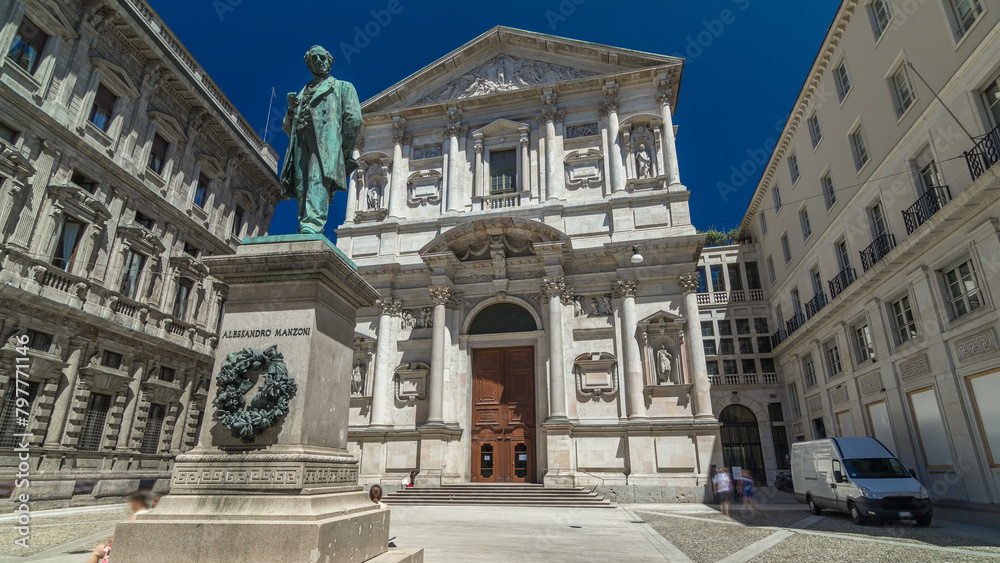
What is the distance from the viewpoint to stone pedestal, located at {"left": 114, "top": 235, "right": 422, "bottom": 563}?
4441 millimetres

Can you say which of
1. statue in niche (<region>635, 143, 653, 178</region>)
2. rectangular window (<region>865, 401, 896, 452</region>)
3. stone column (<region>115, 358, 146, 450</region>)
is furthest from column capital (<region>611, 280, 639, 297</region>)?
stone column (<region>115, 358, 146, 450</region>)

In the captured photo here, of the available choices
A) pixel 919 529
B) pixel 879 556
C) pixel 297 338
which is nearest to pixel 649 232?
pixel 919 529

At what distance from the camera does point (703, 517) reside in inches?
537

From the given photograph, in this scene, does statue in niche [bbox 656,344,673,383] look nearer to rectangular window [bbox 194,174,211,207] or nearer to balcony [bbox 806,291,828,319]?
balcony [bbox 806,291,828,319]

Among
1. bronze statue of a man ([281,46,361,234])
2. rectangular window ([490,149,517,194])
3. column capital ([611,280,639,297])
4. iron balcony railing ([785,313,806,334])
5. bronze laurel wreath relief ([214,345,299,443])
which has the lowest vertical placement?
bronze laurel wreath relief ([214,345,299,443])

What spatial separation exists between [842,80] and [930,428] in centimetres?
1329

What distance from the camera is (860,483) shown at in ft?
41.7

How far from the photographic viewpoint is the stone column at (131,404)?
18.2 metres

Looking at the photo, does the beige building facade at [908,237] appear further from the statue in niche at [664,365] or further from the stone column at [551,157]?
the stone column at [551,157]

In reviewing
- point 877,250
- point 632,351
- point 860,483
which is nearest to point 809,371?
point 877,250

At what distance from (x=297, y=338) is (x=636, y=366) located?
14.9 meters

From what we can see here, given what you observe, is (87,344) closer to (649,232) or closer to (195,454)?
(195,454)

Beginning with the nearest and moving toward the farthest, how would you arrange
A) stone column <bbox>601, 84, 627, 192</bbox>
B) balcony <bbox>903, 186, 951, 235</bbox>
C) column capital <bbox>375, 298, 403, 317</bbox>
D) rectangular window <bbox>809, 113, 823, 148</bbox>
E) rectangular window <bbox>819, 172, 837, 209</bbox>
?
balcony <bbox>903, 186, 951, 235</bbox>, column capital <bbox>375, 298, 403, 317</bbox>, stone column <bbox>601, 84, 627, 192</bbox>, rectangular window <bbox>819, 172, 837, 209</bbox>, rectangular window <bbox>809, 113, 823, 148</bbox>

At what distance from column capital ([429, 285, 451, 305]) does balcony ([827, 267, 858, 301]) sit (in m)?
15.1
